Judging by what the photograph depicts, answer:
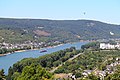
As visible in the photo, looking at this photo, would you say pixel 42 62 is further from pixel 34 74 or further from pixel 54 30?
pixel 54 30

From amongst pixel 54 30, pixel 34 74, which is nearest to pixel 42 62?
pixel 34 74

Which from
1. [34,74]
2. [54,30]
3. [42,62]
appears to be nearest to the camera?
[34,74]

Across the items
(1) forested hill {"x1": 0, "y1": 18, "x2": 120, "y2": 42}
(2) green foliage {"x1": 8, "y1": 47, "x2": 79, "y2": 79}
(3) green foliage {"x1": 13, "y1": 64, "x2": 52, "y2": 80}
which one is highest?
(3) green foliage {"x1": 13, "y1": 64, "x2": 52, "y2": 80}

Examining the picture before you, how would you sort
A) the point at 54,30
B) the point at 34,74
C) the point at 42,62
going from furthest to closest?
1. the point at 54,30
2. the point at 42,62
3. the point at 34,74

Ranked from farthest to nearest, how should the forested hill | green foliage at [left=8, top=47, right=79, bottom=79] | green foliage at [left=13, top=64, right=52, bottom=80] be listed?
the forested hill < green foliage at [left=8, top=47, right=79, bottom=79] < green foliage at [left=13, top=64, right=52, bottom=80]

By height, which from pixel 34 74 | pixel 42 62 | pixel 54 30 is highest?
pixel 34 74

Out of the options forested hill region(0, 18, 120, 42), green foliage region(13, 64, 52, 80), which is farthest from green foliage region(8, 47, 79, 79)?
forested hill region(0, 18, 120, 42)

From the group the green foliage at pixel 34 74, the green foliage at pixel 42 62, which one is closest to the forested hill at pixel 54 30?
the green foliage at pixel 42 62

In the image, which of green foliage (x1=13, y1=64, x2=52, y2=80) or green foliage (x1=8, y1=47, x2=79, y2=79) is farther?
green foliage (x1=8, y1=47, x2=79, y2=79)

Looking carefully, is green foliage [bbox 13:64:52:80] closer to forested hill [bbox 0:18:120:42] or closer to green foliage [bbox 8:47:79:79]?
green foliage [bbox 8:47:79:79]

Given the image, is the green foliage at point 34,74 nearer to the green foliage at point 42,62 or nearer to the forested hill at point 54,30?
the green foliage at point 42,62
